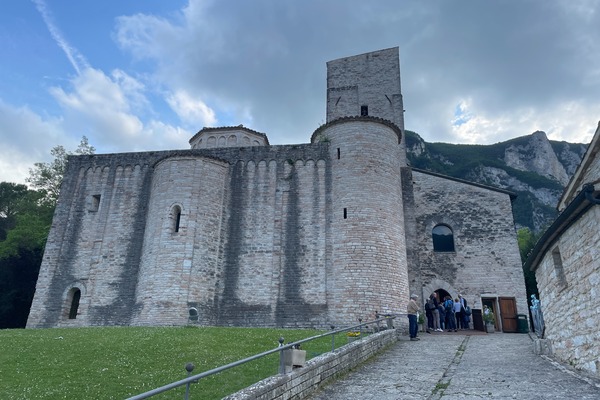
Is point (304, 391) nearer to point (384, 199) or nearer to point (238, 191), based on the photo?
point (384, 199)

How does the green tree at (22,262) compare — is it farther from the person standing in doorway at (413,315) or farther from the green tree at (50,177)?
the person standing in doorway at (413,315)

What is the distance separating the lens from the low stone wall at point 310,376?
5871mm

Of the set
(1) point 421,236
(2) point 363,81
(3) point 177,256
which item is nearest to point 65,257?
(3) point 177,256

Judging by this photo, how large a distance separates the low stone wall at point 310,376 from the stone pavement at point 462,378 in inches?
8.2

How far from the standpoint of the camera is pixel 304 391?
6973mm

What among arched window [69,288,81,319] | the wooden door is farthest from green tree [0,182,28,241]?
the wooden door

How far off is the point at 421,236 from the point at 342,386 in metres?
15.6

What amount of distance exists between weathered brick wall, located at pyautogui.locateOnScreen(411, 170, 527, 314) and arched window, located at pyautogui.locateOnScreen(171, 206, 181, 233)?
36.9 feet

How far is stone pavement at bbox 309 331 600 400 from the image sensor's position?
659cm

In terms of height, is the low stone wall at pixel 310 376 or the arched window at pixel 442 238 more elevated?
the arched window at pixel 442 238

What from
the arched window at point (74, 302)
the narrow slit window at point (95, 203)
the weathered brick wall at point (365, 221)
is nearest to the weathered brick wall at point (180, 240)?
the narrow slit window at point (95, 203)

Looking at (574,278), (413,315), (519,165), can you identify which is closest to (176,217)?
(413,315)

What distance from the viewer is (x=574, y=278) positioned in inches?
311

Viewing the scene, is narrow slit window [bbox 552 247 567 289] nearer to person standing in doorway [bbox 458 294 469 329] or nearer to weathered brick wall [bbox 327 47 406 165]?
person standing in doorway [bbox 458 294 469 329]
